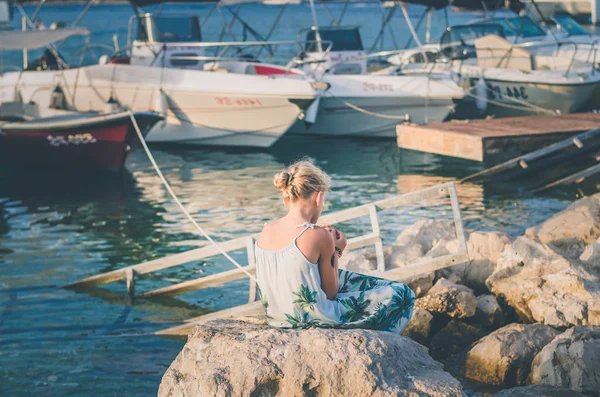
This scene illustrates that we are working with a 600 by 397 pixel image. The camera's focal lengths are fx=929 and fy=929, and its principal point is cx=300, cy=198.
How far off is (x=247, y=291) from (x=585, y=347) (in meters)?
4.30

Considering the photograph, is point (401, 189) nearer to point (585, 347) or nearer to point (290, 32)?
point (585, 347)

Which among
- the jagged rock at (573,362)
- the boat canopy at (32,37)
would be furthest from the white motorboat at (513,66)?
the jagged rock at (573,362)

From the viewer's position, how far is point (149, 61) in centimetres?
2028

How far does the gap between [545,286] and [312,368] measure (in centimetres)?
347

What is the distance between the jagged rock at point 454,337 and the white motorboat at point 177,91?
11.1 meters

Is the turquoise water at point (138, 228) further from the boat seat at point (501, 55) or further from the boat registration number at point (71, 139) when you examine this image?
the boat seat at point (501, 55)

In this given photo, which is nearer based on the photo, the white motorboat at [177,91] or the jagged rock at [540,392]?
the jagged rock at [540,392]

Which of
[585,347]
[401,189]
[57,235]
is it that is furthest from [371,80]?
[585,347]

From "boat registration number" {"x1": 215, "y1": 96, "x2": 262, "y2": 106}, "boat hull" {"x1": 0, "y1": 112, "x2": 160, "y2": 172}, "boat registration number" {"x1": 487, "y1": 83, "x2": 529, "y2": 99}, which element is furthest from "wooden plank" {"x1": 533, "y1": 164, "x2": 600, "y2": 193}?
"boat hull" {"x1": 0, "y1": 112, "x2": 160, "y2": 172}

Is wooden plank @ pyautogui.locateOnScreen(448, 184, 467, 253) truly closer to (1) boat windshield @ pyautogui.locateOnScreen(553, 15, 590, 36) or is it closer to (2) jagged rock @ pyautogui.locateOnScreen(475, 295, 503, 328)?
(2) jagged rock @ pyautogui.locateOnScreen(475, 295, 503, 328)

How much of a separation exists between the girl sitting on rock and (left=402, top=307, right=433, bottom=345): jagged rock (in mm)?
2348

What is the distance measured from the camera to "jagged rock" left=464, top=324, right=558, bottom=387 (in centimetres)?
649

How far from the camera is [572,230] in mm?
9453

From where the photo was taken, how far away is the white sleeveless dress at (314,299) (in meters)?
4.66
